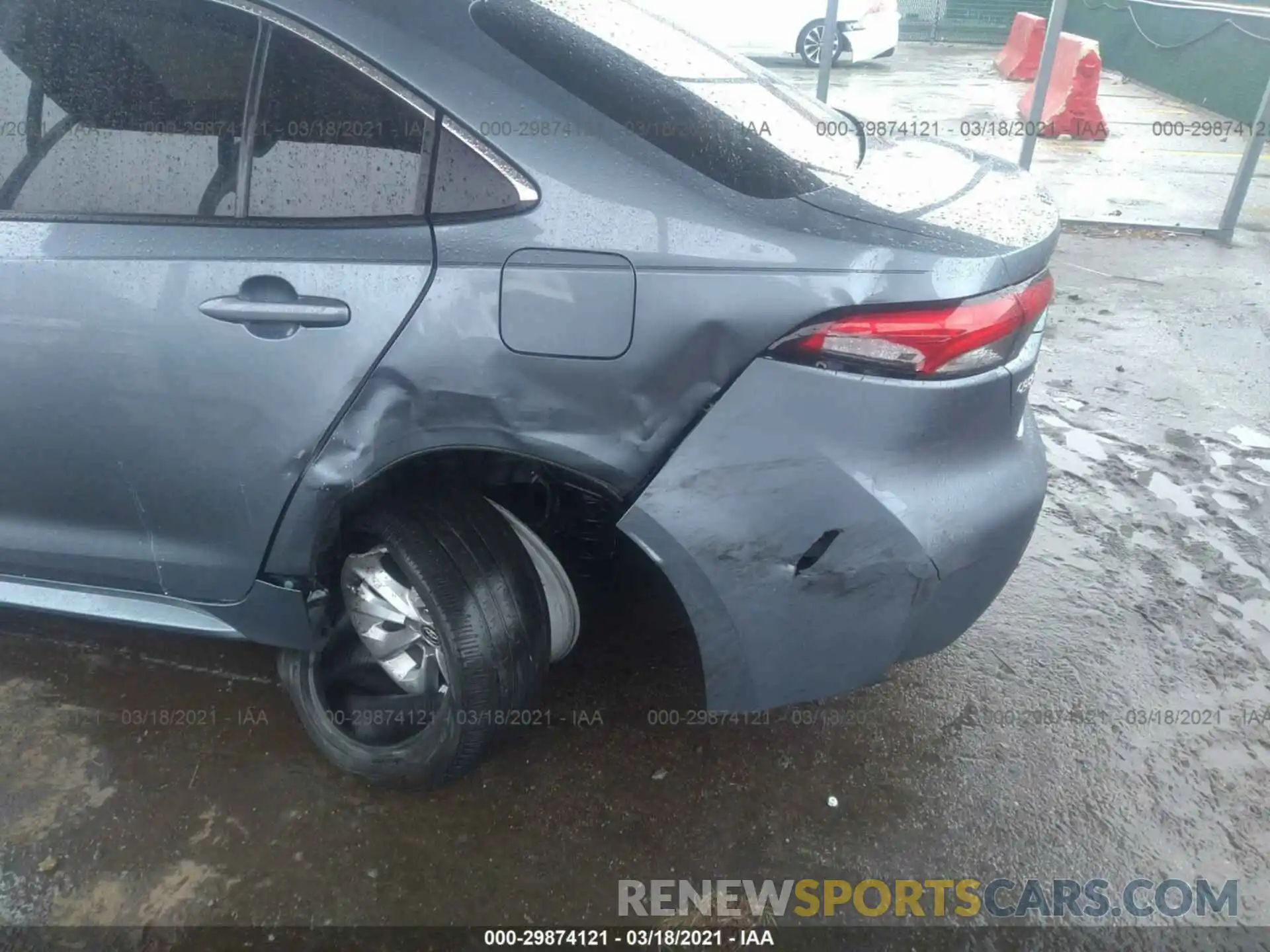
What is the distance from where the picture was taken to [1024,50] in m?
12.9

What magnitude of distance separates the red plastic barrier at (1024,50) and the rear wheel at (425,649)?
13200 millimetres

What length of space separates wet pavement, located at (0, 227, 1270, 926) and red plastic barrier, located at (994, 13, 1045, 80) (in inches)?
470

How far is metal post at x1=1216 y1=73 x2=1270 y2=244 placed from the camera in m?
5.75

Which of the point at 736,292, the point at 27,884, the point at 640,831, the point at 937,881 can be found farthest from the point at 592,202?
the point at 27,884

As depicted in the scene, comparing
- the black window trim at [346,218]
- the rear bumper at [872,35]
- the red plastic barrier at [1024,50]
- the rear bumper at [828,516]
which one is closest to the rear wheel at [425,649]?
the rear bumper at [828,516]

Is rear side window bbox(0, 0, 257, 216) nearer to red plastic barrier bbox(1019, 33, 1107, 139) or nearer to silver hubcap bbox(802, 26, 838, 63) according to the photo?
red plastic barrier bbox(1019, 33, 1107, 139)

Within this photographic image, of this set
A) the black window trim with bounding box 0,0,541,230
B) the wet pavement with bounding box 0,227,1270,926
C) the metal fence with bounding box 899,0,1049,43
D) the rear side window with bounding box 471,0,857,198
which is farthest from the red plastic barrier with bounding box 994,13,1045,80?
the black window trim with bounding box 0,0,541,230

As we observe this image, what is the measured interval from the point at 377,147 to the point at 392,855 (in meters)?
1.50

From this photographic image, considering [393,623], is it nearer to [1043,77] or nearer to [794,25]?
[1043,77]

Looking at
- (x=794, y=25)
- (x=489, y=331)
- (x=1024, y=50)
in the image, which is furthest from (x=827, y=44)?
(x=1024, y=50)

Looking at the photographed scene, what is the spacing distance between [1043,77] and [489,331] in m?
5.91

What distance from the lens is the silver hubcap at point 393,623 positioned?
6.49ft

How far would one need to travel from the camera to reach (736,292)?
5.11ft

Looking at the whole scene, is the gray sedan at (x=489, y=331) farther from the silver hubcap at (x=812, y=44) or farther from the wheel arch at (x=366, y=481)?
the silver hubcap at (x=812, y=44)
